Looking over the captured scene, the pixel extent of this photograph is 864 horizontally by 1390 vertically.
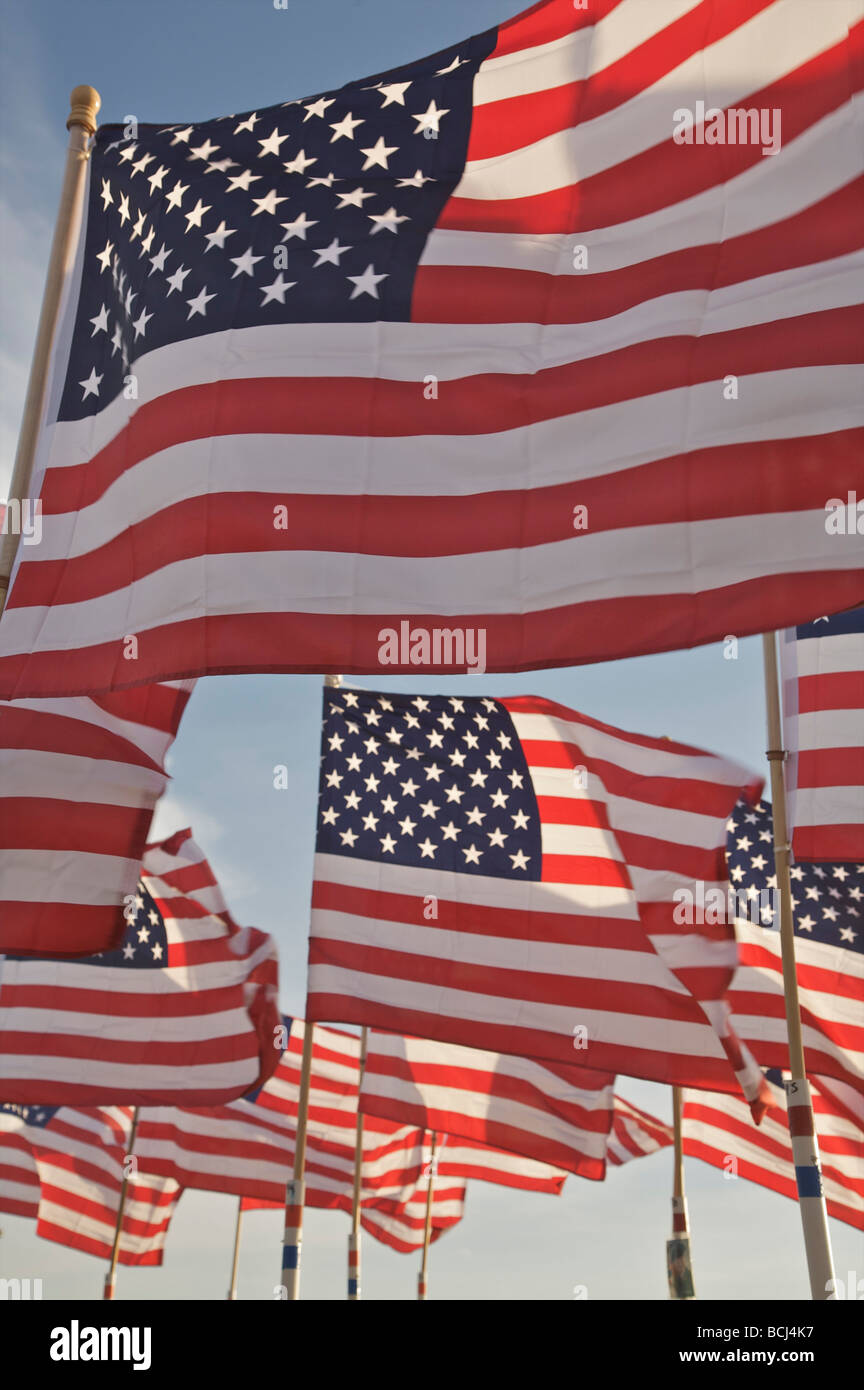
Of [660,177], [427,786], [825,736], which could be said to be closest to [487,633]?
[660,177]

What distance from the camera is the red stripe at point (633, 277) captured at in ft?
21.0

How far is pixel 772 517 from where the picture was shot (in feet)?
19.5

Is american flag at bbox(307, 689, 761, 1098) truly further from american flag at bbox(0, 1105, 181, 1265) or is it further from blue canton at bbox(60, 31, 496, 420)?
american flag at bbox(0, 1105, 181, 1265)

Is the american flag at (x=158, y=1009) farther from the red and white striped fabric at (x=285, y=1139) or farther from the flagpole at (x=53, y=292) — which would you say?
the flagpole at (x=53, y=292)

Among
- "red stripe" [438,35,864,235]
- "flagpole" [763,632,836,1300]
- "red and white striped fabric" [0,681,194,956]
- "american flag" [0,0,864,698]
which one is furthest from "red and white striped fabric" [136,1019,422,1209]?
"red stripe" [438,35,864,235]

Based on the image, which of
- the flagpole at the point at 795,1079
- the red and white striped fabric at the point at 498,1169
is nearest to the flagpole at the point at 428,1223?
the red and white striped fabric at the point at 498,1169

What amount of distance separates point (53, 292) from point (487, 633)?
343 cm

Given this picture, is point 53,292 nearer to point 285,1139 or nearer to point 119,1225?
point 285,1139

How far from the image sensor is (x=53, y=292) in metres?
7.46

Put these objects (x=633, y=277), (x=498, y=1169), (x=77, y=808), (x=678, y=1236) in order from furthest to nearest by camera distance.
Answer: (x=498, y=1169) < (x=678, y=1236) < (x=77, y=808) < (x=633, y=277)

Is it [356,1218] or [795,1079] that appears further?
[356,1218]

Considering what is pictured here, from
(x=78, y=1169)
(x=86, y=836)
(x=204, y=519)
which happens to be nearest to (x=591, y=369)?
(x=204, y=519)

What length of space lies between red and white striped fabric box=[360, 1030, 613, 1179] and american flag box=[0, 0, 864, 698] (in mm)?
12127

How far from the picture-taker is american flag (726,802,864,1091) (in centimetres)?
1491
